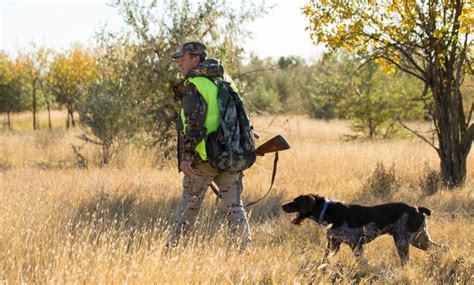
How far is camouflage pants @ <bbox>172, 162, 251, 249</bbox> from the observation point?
5217 millimetres

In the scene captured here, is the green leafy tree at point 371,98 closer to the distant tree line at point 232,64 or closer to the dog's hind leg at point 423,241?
the distant tree line at point 232,64

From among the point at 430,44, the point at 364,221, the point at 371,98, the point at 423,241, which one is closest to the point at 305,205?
the point at 364,221

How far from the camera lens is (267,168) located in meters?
11.3

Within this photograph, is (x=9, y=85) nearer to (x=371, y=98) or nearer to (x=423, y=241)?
(x=371, y=98)

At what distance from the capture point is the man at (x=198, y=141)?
197 inches

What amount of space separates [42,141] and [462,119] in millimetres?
11540

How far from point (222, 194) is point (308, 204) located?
84 centimetres

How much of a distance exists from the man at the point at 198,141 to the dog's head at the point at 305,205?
58 cm

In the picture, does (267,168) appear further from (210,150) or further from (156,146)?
(210,150)

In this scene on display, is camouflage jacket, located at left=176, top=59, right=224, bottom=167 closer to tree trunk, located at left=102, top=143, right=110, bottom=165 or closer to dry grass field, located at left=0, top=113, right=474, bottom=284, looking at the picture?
dry grass field, located at left=0, top=113, right=474, bottom=284

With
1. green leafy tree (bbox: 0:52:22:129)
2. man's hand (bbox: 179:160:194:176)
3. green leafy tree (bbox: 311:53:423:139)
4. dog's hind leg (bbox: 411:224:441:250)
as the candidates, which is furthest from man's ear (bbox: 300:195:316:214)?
green leafy tree (bbox: 0:52:22:129)

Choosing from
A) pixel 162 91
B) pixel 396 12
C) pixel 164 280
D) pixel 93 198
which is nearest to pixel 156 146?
pixel 162 91

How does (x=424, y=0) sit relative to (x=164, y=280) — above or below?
above

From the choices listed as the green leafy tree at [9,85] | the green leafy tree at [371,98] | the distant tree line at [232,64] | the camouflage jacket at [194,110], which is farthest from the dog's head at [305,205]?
the green leafy tree at [9,85]
